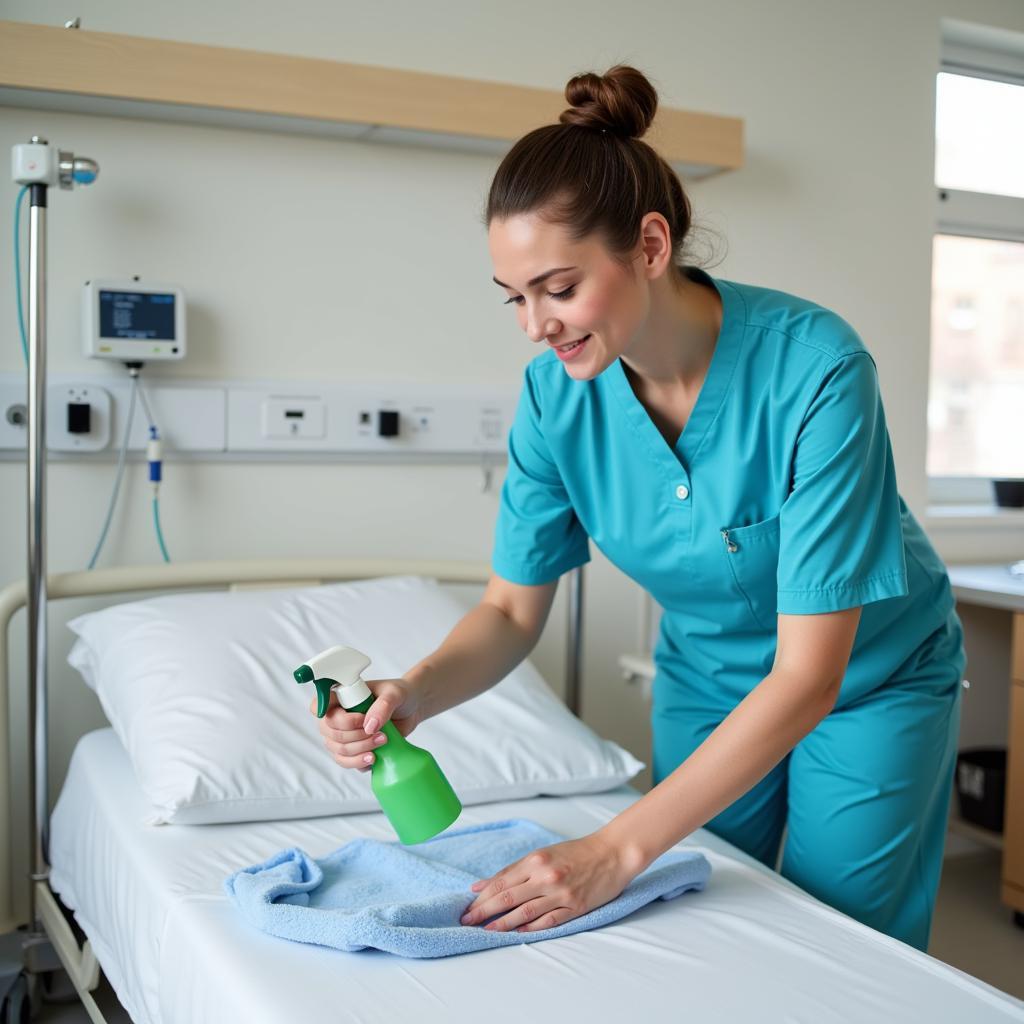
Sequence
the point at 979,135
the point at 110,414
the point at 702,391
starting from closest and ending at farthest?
the point at 702,391
the point at 110,414
the point at 979,135

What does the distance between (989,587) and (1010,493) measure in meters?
0.73

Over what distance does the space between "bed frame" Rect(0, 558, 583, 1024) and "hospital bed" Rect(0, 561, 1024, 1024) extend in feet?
0.54

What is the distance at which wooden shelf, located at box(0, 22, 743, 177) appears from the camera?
1939 millimetres

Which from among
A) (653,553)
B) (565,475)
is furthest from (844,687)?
(565,475)

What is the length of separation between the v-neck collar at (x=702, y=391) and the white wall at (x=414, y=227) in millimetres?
960

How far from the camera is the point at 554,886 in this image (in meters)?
1.27

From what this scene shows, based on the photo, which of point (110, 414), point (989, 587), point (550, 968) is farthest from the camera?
point (989, 587)

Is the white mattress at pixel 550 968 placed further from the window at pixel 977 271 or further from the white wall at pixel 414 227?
the window at pixel 977 271

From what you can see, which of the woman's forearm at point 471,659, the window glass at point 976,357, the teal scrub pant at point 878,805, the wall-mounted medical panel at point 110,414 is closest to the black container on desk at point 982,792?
the window glass at point 976,357

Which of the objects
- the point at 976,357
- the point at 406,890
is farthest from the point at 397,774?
the point at 976,357

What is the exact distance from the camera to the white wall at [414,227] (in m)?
2.16

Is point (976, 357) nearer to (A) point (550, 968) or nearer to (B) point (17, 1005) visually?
(A) point (550, 968)

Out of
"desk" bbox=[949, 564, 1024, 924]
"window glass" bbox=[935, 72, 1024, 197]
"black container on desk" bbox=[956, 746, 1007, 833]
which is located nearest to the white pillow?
"desk" bbox=[949, 564, 1024, 924]

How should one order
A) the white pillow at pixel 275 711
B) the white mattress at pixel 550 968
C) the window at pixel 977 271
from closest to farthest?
1. the white mattress at pixel 550 968
2. the white pillow at pixel 275 711
3. the window at pixel 977 271
